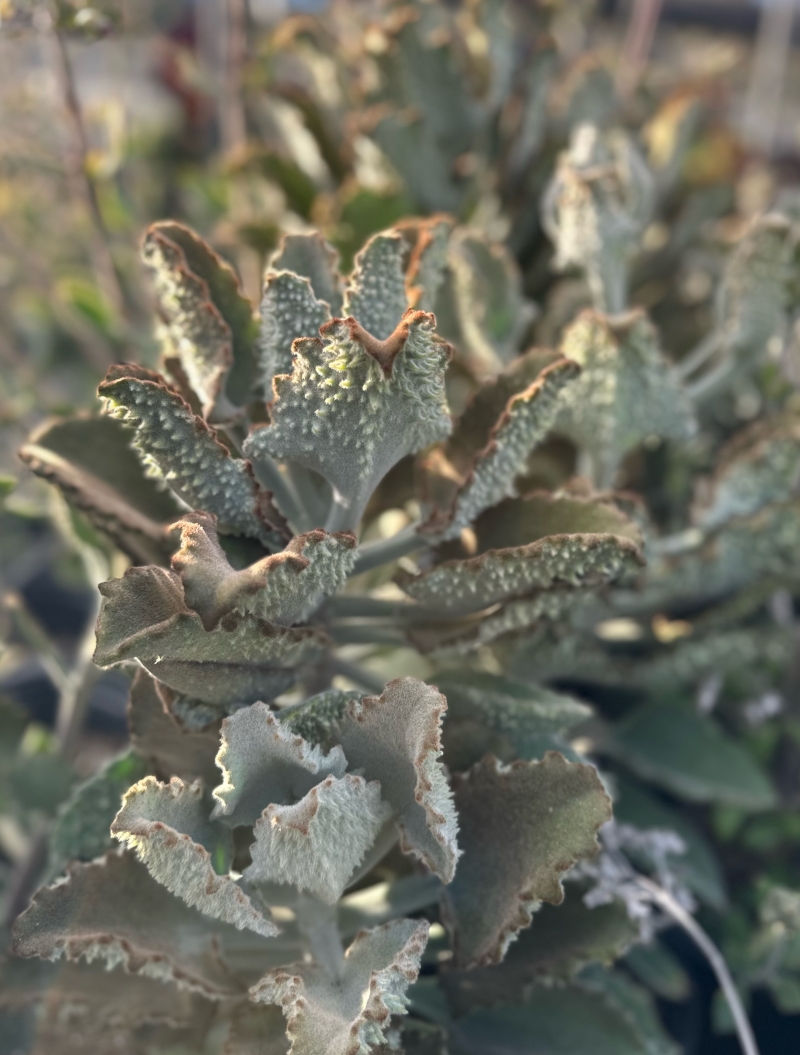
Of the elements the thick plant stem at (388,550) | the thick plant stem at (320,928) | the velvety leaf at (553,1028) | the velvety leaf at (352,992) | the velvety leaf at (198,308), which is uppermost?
the velvety leaf at (198,308)

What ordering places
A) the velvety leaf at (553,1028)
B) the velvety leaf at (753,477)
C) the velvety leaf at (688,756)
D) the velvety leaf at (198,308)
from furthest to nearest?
1. the velvety leaf at (688,756)
2. the velvety leaf at (753,477)
3. the velvety leaf at (553,1028)
4. the velvety leaf at (198,308)

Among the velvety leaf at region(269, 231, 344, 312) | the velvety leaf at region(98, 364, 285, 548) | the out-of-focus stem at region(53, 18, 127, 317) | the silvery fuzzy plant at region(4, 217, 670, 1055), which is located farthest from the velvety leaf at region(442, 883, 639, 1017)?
the out-of-focus stem at region(53, 18, 127, 317)

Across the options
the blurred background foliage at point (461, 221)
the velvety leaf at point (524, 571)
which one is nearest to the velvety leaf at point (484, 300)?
the blurred background foliage at point (461, 221)

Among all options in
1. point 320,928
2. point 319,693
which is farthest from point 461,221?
point 320,928

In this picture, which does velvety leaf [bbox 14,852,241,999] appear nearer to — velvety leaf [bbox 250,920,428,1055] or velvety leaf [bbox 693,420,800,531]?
velvety leaf [bbox 250,920,428,1055]

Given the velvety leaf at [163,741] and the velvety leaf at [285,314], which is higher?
the velvety leaf at [285,314]

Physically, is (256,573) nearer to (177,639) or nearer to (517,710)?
(177,639)

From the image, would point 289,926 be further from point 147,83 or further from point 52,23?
point 147,83

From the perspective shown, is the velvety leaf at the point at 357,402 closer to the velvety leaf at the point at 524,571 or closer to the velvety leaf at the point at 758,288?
the velvety leaf at the point at 524,571
